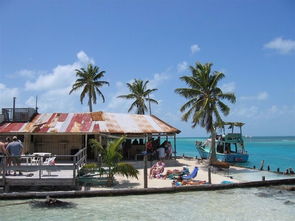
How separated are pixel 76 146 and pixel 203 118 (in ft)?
35.8

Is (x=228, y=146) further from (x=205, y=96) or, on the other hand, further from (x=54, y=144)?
(x=54, y=144)

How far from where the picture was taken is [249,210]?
41.4ft

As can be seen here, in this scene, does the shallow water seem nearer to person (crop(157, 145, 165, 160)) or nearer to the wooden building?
the wooden building

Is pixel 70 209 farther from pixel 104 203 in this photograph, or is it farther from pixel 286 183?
pixel 286 183

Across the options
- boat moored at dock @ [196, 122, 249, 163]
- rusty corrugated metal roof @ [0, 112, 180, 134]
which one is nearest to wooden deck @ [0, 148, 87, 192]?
rusty corrugated metal roof @ [0, 112, 180, 134]

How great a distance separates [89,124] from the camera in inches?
923

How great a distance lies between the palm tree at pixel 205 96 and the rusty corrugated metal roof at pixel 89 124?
284 cm

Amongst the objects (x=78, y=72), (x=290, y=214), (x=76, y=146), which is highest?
(x=78, y=72)

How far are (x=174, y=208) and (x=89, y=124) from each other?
12.3 m

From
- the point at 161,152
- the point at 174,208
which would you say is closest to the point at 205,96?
the point at 161,152

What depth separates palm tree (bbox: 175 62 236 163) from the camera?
2695cm

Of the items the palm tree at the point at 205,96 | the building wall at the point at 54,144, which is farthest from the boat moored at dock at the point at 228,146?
the building wall at the point at 54,144

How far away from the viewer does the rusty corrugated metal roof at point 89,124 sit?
22359 mm

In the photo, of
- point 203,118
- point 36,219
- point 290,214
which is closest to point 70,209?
point 36,219
